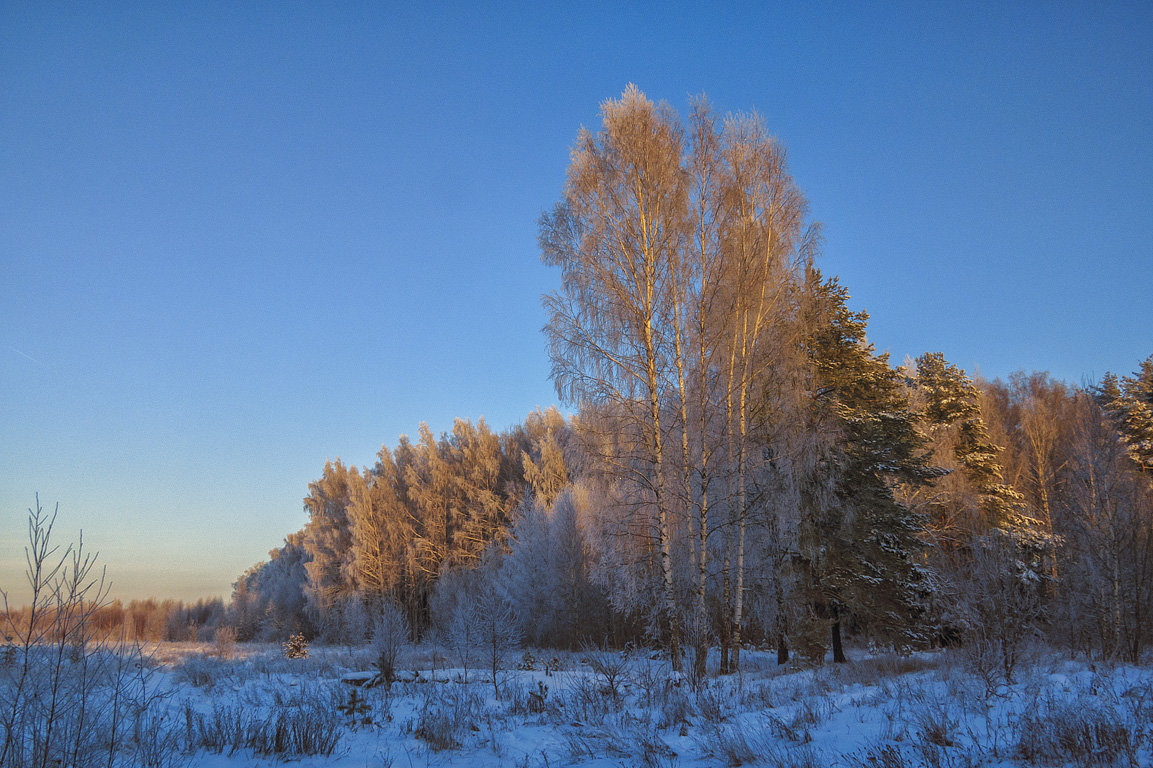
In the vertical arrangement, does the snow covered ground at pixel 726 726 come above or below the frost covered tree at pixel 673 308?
below

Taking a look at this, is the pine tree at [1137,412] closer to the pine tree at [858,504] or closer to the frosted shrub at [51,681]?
the pine tree at [858,504]

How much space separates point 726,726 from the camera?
20.5 feet

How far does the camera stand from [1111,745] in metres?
4.41


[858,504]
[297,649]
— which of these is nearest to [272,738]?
[858,504]

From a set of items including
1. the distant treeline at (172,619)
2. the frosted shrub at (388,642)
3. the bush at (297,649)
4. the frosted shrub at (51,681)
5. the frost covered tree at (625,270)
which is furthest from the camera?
the distant treeline at (172,619)

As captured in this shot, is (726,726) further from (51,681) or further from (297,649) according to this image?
(297,649)

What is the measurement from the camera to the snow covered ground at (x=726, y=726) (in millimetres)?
4730

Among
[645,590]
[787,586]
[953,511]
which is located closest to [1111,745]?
[645,590]

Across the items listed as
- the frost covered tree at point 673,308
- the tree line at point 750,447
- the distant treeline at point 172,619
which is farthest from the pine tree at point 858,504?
the distant treeline at point 172,619

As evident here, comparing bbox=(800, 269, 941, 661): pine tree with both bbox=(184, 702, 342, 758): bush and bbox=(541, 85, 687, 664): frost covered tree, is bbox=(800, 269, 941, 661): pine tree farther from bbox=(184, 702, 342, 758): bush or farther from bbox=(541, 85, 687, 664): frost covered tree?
bbox=(184, 702, 342, 758): bush

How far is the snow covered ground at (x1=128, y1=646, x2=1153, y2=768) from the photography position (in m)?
4.73

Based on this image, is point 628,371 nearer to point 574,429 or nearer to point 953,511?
point 574,429

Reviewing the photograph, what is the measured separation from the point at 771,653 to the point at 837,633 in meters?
5.57

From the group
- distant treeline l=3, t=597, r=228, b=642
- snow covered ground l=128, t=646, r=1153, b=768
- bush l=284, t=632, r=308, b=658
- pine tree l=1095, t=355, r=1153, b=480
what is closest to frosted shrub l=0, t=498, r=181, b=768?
snow covered ground l=128, t=646, r=1153, b=768
